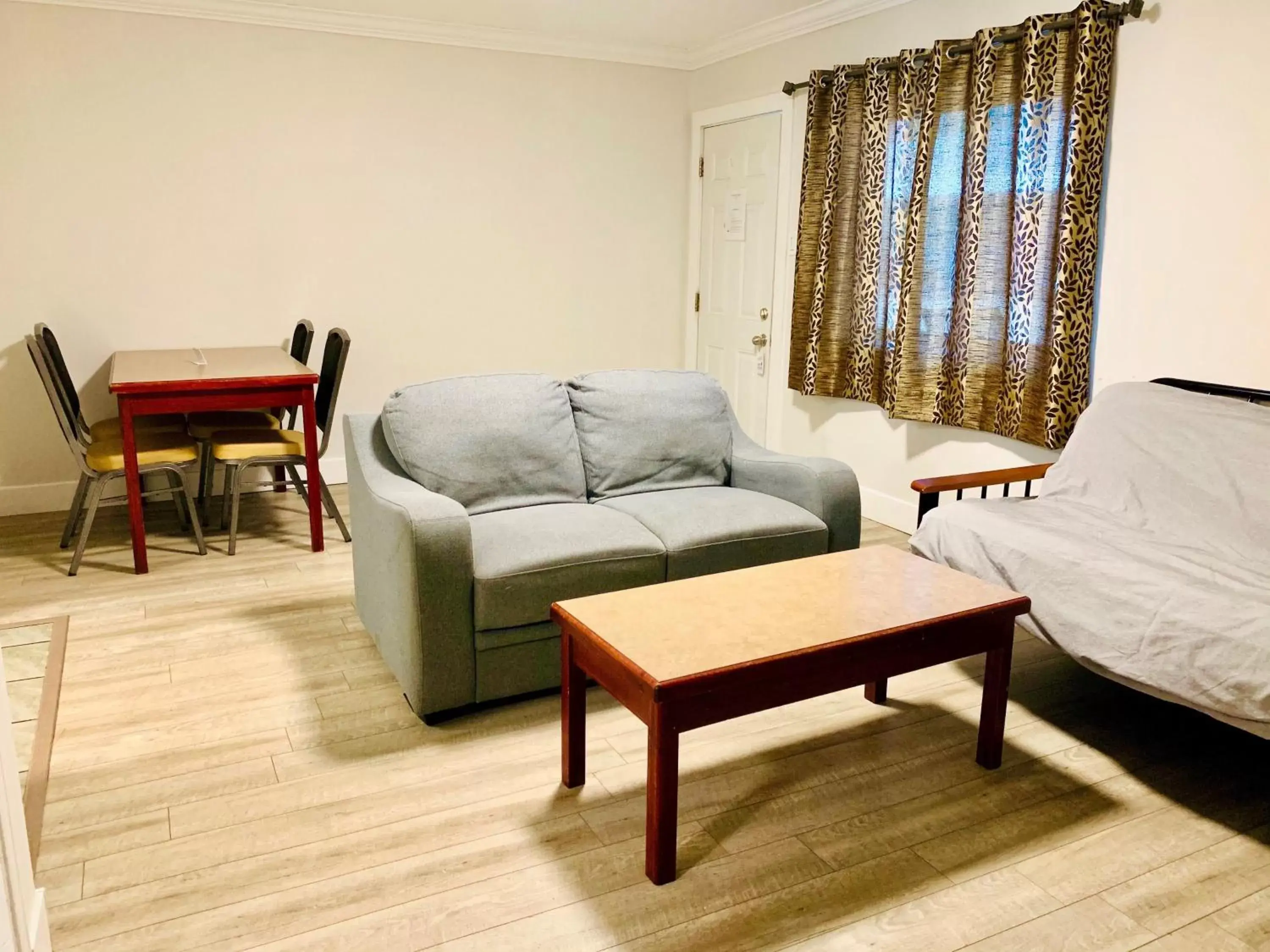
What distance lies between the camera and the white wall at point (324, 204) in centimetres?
455

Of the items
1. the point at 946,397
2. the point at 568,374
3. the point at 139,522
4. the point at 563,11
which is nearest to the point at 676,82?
the point at 563,11

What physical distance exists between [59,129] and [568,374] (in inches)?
112

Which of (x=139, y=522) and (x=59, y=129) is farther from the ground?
(x=59, y=129)

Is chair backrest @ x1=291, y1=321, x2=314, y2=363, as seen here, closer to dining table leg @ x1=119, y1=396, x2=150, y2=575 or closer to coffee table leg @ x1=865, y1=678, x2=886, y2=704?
dining table leg @ x1=119, y1=396, x2=150, y2=575

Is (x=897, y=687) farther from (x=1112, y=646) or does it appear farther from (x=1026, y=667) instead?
(x=1112, y=646)

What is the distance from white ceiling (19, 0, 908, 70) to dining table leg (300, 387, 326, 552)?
2093 mm

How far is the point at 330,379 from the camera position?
4246mm

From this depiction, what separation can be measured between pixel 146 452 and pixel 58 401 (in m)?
0.37

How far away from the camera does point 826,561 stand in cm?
266

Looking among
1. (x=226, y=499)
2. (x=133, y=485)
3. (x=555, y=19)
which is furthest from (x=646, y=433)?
(x=555, y=19)

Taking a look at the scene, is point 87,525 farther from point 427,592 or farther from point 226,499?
point 427,592

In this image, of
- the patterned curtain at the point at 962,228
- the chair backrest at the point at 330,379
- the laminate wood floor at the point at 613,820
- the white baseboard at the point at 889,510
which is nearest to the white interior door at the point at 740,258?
the patterned curtain at the point at 962,228

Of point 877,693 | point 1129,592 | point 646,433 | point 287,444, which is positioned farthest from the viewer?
point 287,444

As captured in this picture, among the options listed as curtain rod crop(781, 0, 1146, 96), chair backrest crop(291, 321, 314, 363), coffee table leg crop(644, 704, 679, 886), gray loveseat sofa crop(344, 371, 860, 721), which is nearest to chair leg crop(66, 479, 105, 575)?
chair backrest crop(291, 321, 314, 363)
